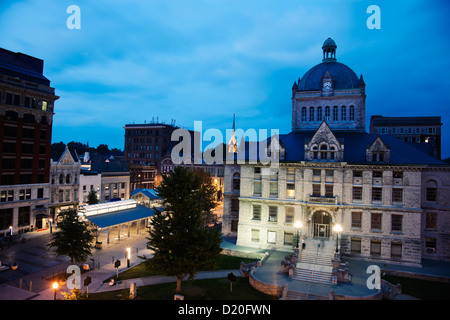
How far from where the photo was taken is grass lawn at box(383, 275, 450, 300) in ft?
91.3

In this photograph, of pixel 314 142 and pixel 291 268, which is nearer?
pixel 291 268

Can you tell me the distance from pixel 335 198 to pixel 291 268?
11.9 m

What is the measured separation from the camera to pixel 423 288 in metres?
29.8

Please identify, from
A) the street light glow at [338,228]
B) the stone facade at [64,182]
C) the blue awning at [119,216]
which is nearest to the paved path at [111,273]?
the blue awning at [119,216]


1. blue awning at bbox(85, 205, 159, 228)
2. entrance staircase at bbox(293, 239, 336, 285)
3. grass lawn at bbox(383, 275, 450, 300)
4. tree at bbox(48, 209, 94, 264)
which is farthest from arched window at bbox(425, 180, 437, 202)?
tree at bbox(48, 209, 94, 264)

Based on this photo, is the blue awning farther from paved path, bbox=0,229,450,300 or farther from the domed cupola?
the domed cupola

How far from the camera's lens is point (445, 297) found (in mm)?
27562

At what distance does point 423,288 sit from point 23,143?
64.1 m

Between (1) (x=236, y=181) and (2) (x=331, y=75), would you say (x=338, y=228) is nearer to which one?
(1) (x=236, y=181)

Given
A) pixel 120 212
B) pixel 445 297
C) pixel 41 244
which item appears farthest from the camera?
A: pixel 120 212

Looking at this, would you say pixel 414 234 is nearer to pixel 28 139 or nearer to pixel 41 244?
pixel 41 244

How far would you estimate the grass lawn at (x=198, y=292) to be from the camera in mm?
26611
